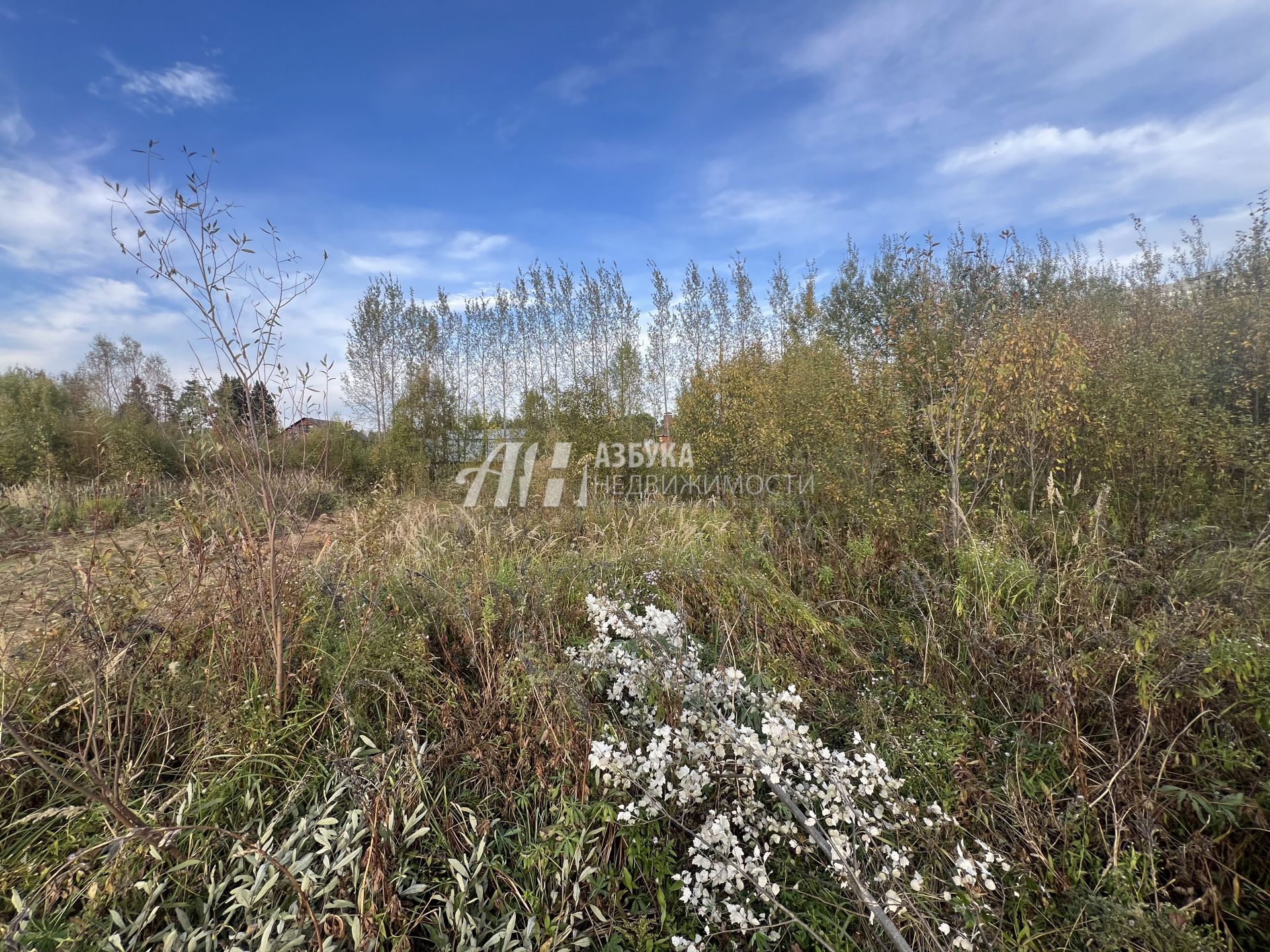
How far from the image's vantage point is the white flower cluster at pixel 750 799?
153 centimetres

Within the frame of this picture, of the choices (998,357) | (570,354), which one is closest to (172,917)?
(998,357)

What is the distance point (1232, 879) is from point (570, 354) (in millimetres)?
12729

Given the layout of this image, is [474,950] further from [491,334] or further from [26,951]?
[491,334]

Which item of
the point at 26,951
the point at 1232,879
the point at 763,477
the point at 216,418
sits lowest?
the point at 1232,879

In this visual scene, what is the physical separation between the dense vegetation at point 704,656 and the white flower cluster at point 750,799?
0.10 meters

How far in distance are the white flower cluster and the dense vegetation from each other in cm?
10

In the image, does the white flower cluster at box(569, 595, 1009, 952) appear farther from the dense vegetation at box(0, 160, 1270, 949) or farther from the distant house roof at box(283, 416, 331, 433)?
the distant house roof at box(283, 416, 331, 433)

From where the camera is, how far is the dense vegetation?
1.56m

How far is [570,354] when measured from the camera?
1306 centimetres

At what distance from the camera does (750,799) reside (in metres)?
1.76

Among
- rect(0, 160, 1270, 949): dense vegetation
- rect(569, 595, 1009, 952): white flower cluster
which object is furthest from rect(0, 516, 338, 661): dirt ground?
rect(569, 595, 1009, 952): white flower cluster

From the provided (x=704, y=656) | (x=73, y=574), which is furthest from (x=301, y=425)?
(x=704, y=656)

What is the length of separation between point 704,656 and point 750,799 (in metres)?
1.05

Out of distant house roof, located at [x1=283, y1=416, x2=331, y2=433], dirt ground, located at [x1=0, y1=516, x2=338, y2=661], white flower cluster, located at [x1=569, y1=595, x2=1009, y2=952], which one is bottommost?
white flower cluster, located at [x1=569, y1=595, x2=1009, y2=952]
